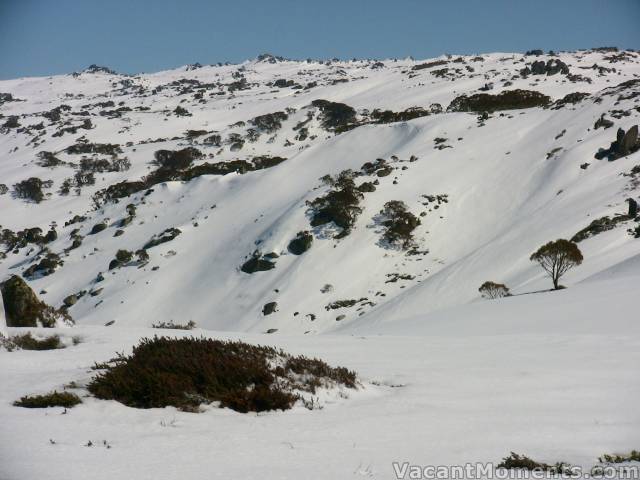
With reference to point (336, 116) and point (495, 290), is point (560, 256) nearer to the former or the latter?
point (495, 290)

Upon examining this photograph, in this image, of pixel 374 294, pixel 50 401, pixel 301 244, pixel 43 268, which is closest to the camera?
pixel 50 401

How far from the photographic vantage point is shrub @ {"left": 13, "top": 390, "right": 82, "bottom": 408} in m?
5.63

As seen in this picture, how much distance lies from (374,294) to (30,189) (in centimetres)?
6883

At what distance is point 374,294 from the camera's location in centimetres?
3656

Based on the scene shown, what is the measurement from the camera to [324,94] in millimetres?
114312

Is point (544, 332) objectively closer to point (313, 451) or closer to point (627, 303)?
point (627, 303)

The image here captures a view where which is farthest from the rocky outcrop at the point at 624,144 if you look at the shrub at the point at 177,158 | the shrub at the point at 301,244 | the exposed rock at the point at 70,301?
the shrub at the point at 177,158

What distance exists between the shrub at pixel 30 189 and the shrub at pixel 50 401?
82460mm

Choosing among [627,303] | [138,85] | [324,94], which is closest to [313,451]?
[627,303]

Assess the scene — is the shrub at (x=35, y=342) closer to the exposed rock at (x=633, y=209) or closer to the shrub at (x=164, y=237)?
the exposed rock at (x=633, y=209)

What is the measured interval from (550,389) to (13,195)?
298 ft

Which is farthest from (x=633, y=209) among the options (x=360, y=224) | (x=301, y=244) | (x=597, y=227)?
(x=301, y=244)

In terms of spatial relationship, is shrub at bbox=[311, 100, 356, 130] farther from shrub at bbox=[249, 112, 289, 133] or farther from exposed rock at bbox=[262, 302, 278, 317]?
exposed rock at bbox=[262, 302, 278, 317]

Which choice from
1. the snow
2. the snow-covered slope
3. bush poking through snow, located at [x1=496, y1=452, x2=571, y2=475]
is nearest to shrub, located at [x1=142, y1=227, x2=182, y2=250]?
the snow-covered slope
